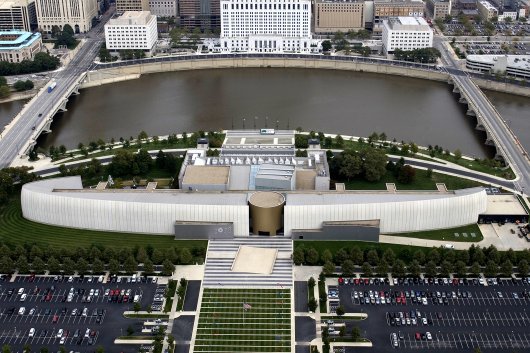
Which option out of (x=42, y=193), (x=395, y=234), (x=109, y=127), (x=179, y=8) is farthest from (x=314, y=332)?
(x=179, y=8)

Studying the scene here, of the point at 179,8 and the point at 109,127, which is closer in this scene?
the point at 109,127

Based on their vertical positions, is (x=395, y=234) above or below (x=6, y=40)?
below

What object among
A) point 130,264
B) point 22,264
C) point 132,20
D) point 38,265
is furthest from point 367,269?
point 132,20

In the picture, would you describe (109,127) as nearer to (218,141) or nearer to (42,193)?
(218,141)

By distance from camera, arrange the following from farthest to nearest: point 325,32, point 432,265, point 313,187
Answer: point 325,32
point 313,187
point 432,265

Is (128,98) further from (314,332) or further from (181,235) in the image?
(314,332)

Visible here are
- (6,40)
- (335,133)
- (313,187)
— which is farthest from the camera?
(6,40)

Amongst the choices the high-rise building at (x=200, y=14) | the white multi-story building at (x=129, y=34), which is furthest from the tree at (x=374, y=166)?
the high-rise building at (x=200, y=14)

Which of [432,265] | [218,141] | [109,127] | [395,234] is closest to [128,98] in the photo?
[109,127]
